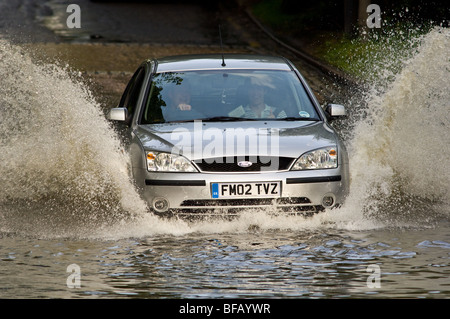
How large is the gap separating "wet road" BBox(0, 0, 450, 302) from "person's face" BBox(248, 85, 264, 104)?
4.18ft

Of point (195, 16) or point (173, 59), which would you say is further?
point (195, 16)

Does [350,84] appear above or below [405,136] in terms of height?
above

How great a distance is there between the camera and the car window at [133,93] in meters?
9.94

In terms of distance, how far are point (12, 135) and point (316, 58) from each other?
1222 cm

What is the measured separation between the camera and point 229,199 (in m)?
8.18

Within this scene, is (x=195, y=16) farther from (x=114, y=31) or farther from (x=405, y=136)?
(x=405, y=136)

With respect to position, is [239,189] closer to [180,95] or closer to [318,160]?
[318,160]

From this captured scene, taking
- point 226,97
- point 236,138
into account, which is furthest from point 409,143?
point 236,138

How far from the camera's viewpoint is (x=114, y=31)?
1133 inches

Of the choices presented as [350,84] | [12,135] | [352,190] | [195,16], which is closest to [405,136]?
[352,190]

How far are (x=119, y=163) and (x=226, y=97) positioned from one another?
1.21 m
